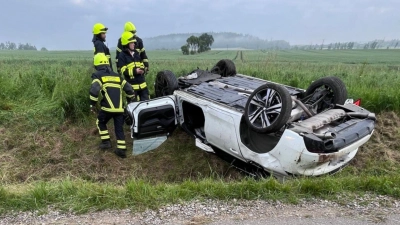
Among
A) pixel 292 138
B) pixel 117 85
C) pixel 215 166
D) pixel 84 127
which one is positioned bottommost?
pixel 215 166

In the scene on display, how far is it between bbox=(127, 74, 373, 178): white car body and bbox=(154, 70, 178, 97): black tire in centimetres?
46

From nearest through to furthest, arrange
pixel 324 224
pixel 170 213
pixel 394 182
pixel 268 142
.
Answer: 1. pixel 324 224
2. pixel 170 213
3. pixel 394 182
4. pixel 268 142

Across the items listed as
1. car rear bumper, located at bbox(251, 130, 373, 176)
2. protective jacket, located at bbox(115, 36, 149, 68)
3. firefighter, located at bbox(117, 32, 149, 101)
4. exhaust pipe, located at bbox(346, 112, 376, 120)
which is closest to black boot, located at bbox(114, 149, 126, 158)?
firefighter, located at bbox(117, 32, 149, 101)

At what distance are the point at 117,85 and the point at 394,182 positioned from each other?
13.1 feet

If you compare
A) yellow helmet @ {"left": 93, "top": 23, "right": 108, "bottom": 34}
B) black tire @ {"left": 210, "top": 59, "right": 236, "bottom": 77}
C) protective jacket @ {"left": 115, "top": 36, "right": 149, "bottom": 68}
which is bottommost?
black tire @ {"left": 210, "top": 59, "right": 236, "bottom": 77}

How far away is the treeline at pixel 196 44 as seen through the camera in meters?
43.2

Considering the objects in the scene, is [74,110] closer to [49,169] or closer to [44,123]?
[44,123]

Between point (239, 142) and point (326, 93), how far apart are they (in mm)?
1483

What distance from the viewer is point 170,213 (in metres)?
2.66

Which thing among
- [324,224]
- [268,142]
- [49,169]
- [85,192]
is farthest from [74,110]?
[324,224]

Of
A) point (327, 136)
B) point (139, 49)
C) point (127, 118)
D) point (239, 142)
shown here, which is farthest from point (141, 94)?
point (327, 136)

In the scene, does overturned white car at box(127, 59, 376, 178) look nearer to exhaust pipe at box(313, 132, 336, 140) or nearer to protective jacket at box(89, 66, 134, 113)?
exhaust pipe at box(313, 132, 336, 140)

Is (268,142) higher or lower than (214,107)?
lower

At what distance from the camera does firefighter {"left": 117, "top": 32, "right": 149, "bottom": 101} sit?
19.1ft
